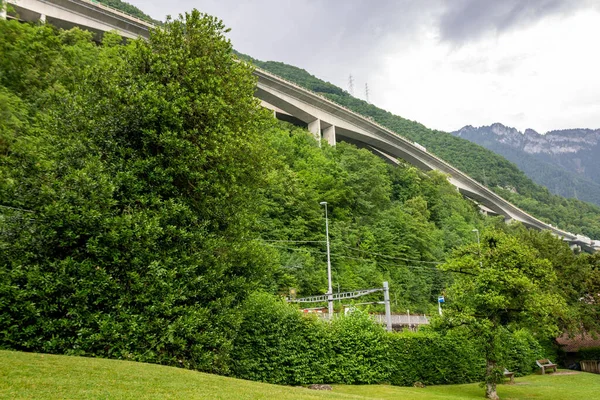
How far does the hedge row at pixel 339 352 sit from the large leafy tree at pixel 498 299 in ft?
4.23

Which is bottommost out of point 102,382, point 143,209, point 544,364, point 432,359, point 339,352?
point 544,364

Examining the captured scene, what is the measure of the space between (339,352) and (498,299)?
7.87 meters

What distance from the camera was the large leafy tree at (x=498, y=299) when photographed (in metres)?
19.5

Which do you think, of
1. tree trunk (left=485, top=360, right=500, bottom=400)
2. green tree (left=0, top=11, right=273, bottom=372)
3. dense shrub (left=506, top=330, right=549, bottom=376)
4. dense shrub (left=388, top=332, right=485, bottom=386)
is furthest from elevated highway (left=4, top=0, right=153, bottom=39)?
dense shrub (left=506, top=330, right=549, bottom=376)

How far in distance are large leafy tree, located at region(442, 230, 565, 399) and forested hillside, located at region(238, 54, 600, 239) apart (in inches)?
3517

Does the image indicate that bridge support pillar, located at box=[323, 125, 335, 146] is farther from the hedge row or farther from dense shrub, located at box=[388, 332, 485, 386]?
the hedge row

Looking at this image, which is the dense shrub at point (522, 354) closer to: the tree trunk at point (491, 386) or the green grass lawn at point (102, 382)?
the tree trunk at point (491, 386)

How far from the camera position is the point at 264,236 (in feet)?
127

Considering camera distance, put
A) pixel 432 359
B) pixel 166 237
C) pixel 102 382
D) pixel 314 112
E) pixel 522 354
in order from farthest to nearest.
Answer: pixel 314 112, pixel 522 354, pixel 432 359, pixel 166 237, pixel 102 382

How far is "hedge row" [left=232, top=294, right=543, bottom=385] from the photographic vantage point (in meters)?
19.1

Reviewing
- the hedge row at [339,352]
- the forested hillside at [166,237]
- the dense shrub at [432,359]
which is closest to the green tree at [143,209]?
the forested hillside at [166,237]

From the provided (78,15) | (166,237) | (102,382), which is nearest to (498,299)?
(166,237)

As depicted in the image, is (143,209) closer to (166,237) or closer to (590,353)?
(166,237)

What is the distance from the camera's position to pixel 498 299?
62.6ft
